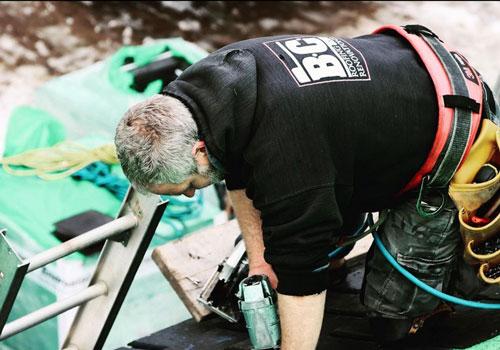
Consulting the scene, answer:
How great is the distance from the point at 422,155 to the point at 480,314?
77 cm

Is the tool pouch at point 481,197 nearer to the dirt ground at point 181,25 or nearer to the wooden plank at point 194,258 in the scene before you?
the wooden plank at point 194,258

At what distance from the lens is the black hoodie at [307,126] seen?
6.08ft

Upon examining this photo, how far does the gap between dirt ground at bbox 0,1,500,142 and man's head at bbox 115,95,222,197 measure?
1.81 metres

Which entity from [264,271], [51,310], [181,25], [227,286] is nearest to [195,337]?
[227,286]

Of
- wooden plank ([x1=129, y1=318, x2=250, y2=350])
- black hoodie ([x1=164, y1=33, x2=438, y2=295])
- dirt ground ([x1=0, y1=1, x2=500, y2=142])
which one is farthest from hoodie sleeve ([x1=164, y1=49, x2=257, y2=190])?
dirt ground ([x1=0, y1=1, x2=500, y2=142])

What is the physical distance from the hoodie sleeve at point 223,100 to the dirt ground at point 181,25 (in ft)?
6.09

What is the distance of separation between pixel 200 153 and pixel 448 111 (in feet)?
2.19

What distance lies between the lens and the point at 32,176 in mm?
3223

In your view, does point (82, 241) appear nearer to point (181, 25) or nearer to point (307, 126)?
point (307, 126)

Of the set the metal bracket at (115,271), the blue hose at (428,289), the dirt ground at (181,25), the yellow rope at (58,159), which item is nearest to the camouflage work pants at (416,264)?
the blue hose at (428,289)

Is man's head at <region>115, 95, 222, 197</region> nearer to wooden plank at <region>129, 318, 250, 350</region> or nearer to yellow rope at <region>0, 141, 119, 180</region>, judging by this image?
wooden plank at <region>129, 318, 250, 350</region>

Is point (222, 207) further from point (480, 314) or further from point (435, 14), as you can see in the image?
point (435, 14)

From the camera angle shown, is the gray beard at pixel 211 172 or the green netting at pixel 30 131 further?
the green netting at pixel 30 131

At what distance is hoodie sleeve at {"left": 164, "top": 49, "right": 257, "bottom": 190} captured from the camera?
6.08ft
